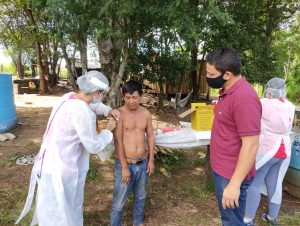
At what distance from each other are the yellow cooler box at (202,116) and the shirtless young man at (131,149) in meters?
0.86

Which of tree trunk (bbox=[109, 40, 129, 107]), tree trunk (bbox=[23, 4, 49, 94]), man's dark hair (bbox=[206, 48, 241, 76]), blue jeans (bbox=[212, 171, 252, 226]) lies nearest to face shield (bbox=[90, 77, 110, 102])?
man's dark hair (bbox=[206, 48, 241, 76])

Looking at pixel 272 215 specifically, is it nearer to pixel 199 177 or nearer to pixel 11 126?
pixel 199 177

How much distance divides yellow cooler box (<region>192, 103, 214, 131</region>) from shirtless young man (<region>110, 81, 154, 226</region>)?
0.86 m

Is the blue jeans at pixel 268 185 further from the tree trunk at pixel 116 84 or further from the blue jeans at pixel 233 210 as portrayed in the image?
the tree trunk at pixel 116 84

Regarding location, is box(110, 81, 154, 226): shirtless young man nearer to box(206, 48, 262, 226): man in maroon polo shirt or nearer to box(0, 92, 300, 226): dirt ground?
box(0, 92, 300, 226): dirt ground

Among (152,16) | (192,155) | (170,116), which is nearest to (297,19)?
(170,116)

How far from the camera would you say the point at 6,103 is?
295 inches

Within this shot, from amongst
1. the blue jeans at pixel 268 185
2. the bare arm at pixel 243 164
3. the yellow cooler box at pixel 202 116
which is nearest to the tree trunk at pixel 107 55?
the yellow cooler box at pixel 202 116

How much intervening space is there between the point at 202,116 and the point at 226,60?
6.01 ft

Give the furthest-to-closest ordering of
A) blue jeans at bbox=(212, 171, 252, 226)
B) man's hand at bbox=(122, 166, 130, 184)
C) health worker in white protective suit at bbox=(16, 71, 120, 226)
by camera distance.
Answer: man's hand at bbox=(122, 166, 130, 184) → health worker in white protective suit at bbox=(16, 71, 120, 226) → blue jeans at bbox=(212, 171, 252, 226)

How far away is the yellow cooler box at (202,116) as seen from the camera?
3.86 m

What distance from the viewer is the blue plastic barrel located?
7.34 m

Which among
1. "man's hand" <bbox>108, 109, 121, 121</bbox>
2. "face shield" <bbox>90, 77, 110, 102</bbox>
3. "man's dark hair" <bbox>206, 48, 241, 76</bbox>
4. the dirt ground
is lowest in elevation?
the dirt ground

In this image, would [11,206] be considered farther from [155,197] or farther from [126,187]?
[155,197]
